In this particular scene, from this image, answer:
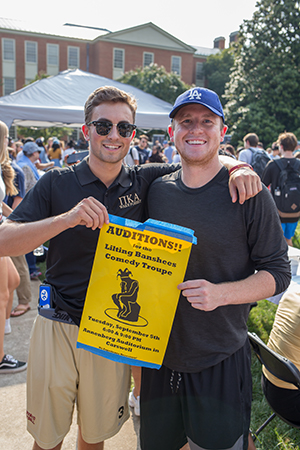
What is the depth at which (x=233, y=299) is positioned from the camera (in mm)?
1622

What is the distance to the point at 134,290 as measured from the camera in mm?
1616

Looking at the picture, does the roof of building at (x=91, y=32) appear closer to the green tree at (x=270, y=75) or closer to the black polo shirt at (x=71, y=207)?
the green tree at (x=270, y=75)

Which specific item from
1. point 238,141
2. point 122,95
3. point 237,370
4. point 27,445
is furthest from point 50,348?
point 238,141

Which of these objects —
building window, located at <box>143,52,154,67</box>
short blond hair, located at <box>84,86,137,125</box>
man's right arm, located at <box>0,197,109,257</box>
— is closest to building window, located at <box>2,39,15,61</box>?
building window, located at <box>143,52,154,67</box>

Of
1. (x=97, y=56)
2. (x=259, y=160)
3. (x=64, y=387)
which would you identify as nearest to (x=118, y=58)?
(x=97, y=56)

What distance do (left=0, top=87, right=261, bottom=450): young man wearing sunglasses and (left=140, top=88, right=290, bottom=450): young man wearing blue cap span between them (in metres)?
0.25

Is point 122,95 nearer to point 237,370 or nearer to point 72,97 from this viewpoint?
point 237,370

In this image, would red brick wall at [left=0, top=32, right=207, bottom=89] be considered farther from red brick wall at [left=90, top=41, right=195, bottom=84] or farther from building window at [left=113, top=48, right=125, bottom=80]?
building window at [left=113, top=48, right=125, bottom=80]

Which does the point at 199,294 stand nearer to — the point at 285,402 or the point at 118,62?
the point at 285,402

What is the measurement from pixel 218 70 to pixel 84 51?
17.9 m

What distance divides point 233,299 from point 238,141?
27.4 meters

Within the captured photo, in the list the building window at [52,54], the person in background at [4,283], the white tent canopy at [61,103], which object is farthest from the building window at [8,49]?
the person in background at [4,283]

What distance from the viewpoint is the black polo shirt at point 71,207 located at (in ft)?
6.28

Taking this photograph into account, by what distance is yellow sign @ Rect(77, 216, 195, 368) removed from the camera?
1.56 metres
